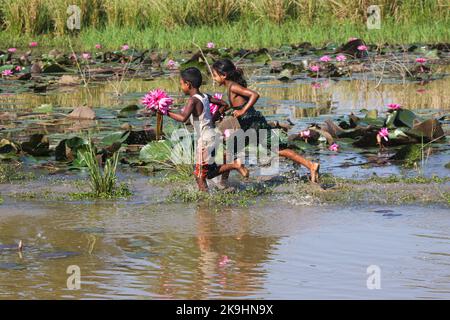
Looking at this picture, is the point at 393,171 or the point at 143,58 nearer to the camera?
the point at 393,171

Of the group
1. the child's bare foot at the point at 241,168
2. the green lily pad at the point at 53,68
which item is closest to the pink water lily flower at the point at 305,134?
the child's bare foot at the point at 241,168

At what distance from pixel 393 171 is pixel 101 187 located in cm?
261

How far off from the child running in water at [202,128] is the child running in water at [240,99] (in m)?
0.27

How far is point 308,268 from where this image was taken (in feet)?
18.4

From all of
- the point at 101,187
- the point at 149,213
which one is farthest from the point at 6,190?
the point at 149,213

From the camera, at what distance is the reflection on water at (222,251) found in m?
5.25

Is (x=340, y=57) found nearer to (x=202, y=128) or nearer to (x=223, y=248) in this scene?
(x=202, y=128)

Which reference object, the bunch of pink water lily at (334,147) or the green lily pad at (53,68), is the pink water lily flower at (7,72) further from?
the bunch of pink water lily at (334,147)

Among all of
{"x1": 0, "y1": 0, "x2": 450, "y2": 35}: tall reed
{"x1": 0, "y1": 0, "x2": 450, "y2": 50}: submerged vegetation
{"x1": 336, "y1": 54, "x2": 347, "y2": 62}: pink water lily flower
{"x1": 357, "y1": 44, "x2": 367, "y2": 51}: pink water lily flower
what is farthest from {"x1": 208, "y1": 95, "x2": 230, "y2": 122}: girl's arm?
{"x1": 0, "y1": 0, "x2": 450, "y2": 35}: tall reed

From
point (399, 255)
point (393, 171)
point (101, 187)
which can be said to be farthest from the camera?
point (393, 171)

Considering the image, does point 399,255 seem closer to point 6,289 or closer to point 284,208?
point 284,208

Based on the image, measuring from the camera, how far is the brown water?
207 inches

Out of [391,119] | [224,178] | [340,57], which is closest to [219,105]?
[224,178]

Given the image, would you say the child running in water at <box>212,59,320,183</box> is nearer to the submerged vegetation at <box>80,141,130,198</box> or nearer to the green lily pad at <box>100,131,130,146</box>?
the submerged vegetation at <box>80,141,130,198</box>
